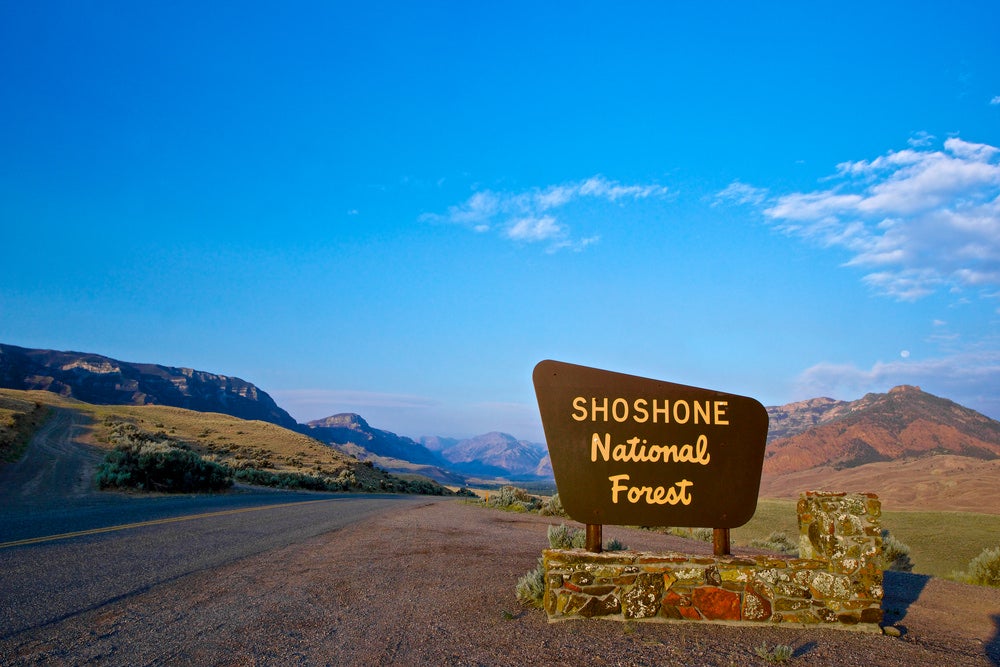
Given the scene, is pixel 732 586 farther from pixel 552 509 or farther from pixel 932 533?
pixel 932 533

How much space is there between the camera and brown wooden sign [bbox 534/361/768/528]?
710cm

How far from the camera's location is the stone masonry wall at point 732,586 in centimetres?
650

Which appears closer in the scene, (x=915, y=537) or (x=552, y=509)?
(x=552, y=509)

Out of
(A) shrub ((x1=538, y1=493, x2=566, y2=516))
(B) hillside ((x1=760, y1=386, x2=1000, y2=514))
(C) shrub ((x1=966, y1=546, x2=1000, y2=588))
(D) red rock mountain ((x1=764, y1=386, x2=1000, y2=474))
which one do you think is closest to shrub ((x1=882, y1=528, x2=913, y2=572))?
(C) shrub ((x1=966, y1=546, x2=1000, y2=588))

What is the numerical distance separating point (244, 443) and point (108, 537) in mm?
44846

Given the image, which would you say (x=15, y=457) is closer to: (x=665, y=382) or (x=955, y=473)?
(x=665, y=382)

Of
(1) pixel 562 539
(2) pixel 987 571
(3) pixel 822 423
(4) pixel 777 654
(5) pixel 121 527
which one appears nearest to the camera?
(4) pixel 777 654

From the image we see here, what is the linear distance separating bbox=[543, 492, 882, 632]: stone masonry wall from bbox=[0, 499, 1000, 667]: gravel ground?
17cm

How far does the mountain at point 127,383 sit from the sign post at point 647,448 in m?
145

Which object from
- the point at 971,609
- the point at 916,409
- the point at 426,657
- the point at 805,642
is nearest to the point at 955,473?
the point at 916,409

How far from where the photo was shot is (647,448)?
23.6ft

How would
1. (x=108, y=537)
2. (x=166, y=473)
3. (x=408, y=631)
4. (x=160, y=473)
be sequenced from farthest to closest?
(x=166, y=473) → (x=160, y=473) → (x=108, y=537) → (x=408, y=631)

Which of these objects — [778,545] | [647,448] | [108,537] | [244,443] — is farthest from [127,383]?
[647,448]

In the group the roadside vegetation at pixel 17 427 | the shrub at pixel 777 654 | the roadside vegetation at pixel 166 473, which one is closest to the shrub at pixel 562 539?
the shrub at pixel 777 654
